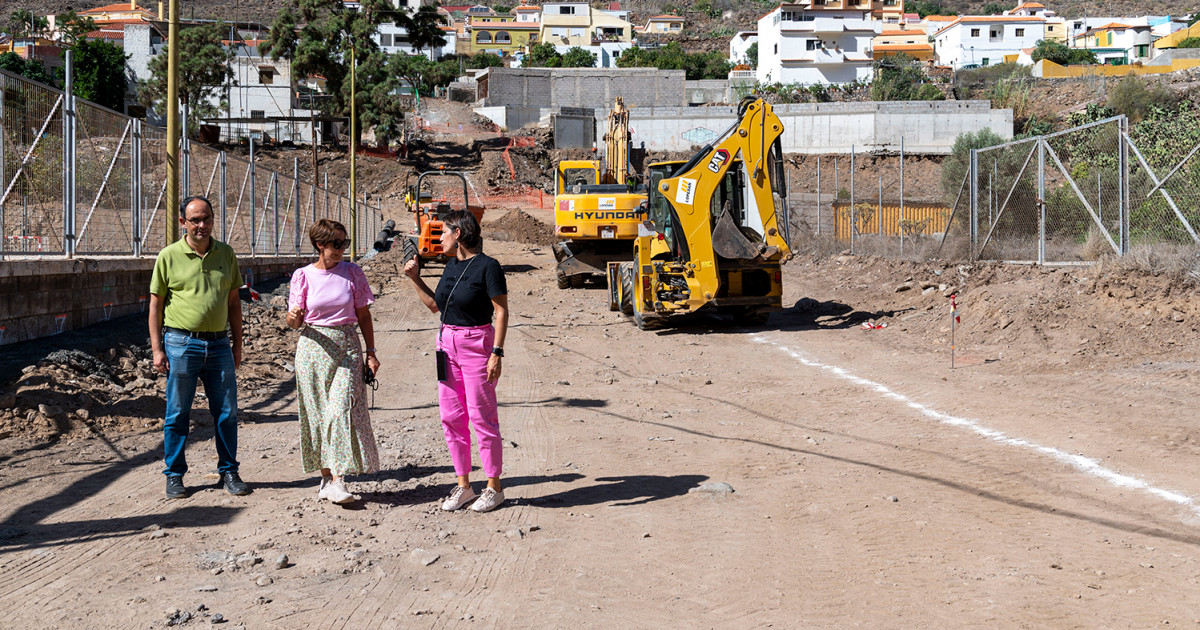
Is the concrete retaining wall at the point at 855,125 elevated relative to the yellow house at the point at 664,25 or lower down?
lower down

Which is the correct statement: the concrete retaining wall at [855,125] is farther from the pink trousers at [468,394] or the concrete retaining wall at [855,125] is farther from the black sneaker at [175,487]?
the black sneaker at [175,487]

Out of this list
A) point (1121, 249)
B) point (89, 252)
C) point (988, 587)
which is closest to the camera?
point (988, 587)

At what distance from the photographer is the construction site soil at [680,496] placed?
479 cm

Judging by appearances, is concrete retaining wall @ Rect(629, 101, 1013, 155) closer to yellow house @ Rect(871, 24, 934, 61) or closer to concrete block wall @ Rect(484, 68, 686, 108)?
concrete block wall @ Rect(484, 68, 686, 108)

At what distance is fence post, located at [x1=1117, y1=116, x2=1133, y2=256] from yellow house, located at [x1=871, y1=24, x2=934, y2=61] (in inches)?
3715

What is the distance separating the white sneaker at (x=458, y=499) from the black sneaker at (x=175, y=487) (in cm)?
175

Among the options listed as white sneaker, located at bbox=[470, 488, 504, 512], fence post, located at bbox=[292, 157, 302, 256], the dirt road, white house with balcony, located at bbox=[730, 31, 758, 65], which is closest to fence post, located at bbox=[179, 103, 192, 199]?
the dirt road

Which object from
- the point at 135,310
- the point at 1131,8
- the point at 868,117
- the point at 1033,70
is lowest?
the point at 135,310

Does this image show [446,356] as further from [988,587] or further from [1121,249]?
[1121,249]

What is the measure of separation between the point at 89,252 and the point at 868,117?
52.0m

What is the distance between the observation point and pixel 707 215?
16078 millimetres

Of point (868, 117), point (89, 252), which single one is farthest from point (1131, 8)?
point (89, 252)

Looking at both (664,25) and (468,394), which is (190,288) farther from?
(664,25)

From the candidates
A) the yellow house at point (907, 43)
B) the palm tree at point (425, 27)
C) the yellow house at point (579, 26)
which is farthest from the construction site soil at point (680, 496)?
the yellow house at point (579, 26)
